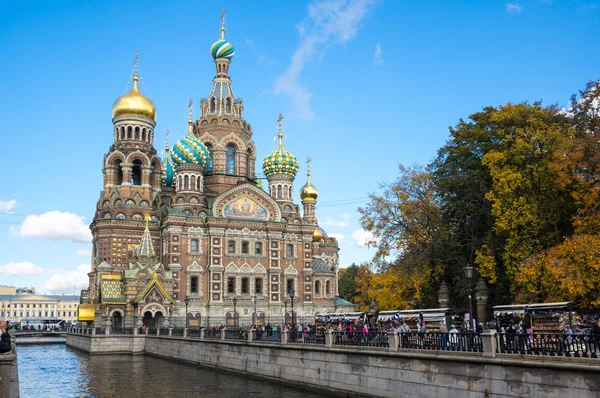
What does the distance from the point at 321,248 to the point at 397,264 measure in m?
41.5

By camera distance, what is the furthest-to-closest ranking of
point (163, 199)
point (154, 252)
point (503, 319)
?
point (163, 199) < point (154, 252) < point (503, 319)

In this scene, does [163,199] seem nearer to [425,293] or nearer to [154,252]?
[154,252]

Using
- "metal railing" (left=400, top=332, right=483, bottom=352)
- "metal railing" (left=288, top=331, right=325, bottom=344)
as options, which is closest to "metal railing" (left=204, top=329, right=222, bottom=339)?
"metal railing" (left=288, top=331, right=325, bottom=344)

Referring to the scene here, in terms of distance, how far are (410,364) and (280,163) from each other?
127 feet

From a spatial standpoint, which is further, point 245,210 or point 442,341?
point 245,210

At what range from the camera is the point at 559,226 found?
28922 mm

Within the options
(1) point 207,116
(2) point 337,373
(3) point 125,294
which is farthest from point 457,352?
(1) point 207,116

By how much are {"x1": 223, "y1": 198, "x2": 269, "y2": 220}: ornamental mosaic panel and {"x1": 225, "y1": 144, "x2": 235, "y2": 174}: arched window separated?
621cm

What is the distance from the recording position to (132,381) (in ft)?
89.9

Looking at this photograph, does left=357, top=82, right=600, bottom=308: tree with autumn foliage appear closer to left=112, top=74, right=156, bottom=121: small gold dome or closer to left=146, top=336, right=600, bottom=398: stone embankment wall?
left=146, top=336, right=600, bottom=398: stone embankment wall

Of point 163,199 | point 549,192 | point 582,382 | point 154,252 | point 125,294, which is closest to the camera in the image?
point 582,382

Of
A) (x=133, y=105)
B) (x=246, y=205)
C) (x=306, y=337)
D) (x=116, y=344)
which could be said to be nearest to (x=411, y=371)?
(x=306, y=337)

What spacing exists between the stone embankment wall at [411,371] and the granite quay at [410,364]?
0.02 metres

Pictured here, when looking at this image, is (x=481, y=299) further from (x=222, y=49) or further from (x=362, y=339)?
(x=222, y=49)
